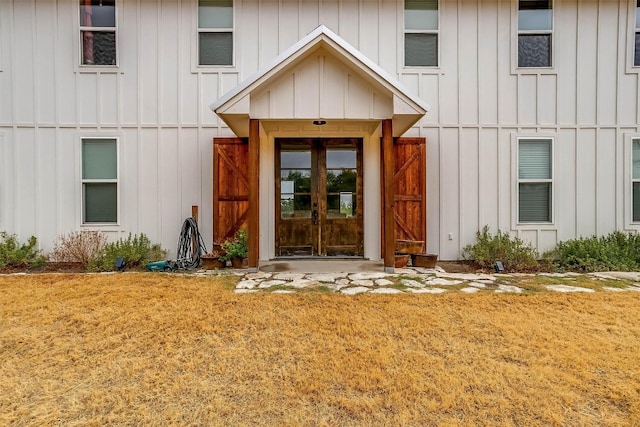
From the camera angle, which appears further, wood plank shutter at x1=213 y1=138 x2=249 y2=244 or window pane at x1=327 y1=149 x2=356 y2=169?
window pane at x1=327 y1=149 x2=356 y2=169

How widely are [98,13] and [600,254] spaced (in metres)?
10.6

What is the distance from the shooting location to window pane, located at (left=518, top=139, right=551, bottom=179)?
21.7 ft

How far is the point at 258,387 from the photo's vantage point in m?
2.17

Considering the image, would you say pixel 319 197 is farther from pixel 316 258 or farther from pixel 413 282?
pixel 413 282

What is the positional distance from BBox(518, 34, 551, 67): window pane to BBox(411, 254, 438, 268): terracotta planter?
4.37 meters

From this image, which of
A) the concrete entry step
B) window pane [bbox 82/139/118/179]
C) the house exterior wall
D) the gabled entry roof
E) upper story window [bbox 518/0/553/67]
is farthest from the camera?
upper story window [bbox 518/0/553/67]

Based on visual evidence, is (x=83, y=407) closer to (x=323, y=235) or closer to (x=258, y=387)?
(x=258, y=387)

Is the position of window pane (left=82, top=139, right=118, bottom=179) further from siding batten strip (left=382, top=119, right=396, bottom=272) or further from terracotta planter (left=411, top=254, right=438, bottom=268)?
terracotta planter (left=411, top=254, right=438, bottom=268)

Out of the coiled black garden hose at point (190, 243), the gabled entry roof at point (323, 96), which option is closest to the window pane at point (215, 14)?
the gabled entry roof at point (323, 96)

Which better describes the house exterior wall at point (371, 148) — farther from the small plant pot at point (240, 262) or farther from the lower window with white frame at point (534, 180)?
the small plant pot at point (240, 262)

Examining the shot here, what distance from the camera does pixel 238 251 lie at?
5.71 meters

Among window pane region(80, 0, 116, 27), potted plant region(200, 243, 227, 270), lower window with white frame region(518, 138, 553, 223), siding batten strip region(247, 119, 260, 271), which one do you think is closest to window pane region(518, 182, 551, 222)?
lower window with white frame region(518, 138, 553, 223)

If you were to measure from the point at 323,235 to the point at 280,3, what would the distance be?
4.74 meters

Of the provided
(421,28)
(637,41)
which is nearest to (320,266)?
→ (421,28)
